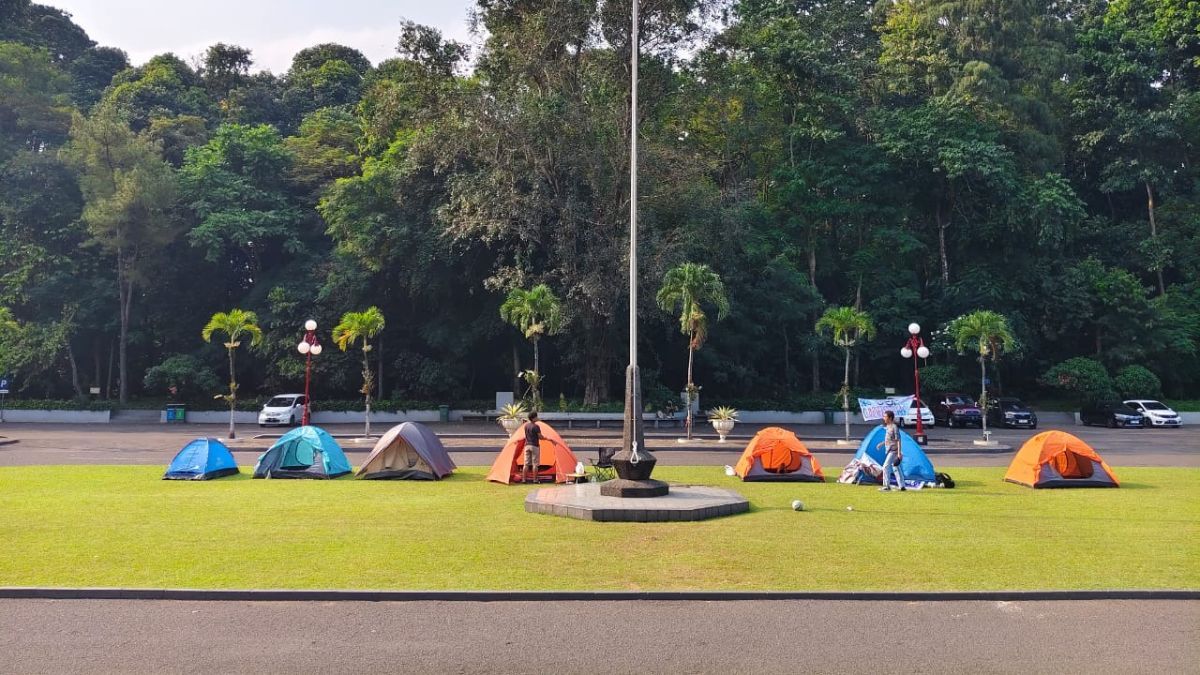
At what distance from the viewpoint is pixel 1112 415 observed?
43.3 metres

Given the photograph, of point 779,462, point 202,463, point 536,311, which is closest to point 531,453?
point 779,462

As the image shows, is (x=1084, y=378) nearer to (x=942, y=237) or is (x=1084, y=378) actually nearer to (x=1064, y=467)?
(x=942, y=237)

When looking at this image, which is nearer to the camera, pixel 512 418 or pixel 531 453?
pixel 531 453

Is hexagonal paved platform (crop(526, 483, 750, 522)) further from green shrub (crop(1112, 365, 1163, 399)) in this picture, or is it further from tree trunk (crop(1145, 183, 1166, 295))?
tree trunk (crop(1145, 183, 1166, 295))

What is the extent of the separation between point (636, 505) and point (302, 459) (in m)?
9.44

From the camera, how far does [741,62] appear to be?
47.5 meters

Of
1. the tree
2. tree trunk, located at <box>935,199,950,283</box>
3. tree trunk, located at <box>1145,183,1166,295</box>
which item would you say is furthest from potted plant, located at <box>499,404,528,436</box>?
tree trunk, located at <box>1145,183,1166,295</box>

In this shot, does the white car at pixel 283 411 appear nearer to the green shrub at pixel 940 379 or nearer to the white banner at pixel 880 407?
the white banner at pixel 880 407

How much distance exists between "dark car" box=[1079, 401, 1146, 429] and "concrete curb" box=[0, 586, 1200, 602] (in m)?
37.3

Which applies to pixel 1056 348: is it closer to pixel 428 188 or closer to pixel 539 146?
pixel 539 146

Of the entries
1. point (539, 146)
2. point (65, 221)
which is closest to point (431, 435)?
point (539, 146)

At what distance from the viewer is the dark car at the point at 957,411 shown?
140ft

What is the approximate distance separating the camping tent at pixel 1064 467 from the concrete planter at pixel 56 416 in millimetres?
41754

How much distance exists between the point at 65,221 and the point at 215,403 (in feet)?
42.3
